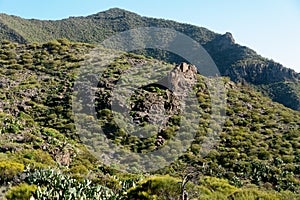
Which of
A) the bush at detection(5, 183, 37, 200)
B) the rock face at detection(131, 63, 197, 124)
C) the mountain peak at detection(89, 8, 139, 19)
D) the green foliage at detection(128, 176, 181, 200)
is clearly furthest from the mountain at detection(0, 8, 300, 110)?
the bush at detection(5, 183, 37, 200)

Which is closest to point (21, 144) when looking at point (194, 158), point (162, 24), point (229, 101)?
point (194, 158)

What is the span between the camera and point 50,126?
28.8 m

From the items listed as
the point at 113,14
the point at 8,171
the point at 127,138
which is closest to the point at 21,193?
the point at 8,171

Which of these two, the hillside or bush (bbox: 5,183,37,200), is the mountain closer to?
the hillside

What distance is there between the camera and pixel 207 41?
290ft

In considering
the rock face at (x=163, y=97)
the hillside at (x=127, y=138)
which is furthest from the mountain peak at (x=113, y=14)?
the rock face at (x=163, y=97)

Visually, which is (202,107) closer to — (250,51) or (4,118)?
(4,118)

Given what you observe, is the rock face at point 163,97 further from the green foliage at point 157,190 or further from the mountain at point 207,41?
the mountain at point 207,41

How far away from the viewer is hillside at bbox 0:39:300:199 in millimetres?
14552

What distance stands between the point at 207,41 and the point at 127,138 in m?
64.3

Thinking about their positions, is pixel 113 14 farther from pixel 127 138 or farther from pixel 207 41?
pixel 127 138

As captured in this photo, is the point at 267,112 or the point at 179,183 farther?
the point at 267,112

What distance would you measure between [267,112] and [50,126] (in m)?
21.5

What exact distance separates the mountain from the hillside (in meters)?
24.3
